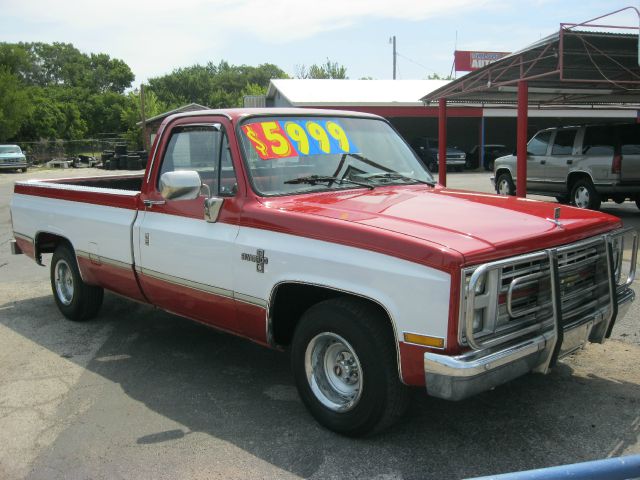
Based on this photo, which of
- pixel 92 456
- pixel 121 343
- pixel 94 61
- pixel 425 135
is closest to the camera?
pixel 92 456

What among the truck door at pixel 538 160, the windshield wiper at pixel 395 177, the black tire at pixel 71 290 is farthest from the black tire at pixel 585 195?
the black tire at pixel 71 290

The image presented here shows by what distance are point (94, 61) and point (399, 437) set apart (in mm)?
117223

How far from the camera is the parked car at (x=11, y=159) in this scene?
36.1m

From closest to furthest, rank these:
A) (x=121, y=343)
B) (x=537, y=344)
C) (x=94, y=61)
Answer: (x=537, y=344) < (x=121, y=343) < (x=94, y=61)

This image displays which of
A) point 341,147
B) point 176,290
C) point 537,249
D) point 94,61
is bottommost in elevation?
point 176,290

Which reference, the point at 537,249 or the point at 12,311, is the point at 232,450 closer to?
the point at 537,249

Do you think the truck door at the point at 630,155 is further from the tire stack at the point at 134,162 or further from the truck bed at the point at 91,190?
the tire stack at the point at 134,162

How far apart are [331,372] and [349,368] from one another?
5.8 inches

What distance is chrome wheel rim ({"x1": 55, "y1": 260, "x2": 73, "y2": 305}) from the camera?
20.7ft

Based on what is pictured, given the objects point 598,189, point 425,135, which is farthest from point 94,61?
point 598,189

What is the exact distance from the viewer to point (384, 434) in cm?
365

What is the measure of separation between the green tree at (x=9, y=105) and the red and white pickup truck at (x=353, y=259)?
4974 cm

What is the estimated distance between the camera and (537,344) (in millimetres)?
3295

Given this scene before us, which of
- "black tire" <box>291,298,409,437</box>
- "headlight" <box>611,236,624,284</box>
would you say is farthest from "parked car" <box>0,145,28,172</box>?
"headlight" <box>611,236,624,284</box>
